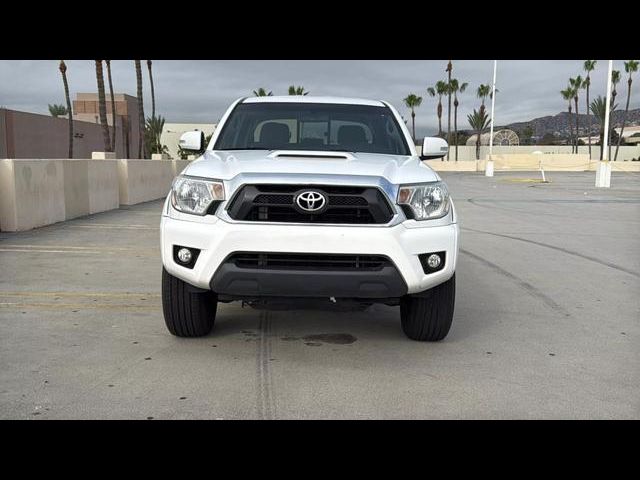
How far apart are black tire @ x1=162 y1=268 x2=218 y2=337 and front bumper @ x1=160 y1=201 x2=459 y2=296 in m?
0.29

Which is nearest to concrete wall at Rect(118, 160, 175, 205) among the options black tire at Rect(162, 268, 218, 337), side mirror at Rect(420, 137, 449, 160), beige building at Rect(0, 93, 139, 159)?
side mirror at Rect(420, 137, 449, 160)

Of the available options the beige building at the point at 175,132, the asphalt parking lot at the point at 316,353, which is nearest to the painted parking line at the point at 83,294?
the asphalt parking lot at the point at 316,353

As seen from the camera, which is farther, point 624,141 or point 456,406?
point 624,141

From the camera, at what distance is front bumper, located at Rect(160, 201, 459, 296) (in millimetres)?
4082

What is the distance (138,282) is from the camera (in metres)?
6.96

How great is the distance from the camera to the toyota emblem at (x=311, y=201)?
4137 mm

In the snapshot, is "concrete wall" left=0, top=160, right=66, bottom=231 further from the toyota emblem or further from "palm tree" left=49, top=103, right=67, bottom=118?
"palm tree" left=49, top=103, right=67, bottom=118

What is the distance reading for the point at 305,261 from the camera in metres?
4.15

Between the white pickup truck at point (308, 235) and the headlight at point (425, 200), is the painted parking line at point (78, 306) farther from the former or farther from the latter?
the headlight at point (425, 200)

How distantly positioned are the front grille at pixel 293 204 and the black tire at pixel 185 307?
71 cm

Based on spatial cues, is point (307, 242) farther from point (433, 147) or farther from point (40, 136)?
point (40, 136)
